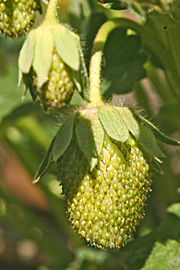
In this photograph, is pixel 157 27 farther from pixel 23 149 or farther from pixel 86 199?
pixel 23 149

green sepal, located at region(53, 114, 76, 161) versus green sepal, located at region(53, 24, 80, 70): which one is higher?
green sepal, located at region(53, 24, 80, 70)

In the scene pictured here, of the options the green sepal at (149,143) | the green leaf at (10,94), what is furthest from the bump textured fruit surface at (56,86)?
the green leaf at (10,94)

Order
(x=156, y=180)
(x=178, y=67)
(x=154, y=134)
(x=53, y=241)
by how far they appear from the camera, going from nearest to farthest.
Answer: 1. (x=154, y=134)
2. (x=178, y=67)
3. (x=156, y=180)
4. (x=53, y=241)

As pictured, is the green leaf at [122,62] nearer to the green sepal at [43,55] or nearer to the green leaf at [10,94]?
the green leaf at [10,94]

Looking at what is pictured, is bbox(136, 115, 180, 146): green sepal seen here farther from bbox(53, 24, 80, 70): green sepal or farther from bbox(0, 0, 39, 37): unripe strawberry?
bbox(0, 0, 39, 37): unripe strawberry

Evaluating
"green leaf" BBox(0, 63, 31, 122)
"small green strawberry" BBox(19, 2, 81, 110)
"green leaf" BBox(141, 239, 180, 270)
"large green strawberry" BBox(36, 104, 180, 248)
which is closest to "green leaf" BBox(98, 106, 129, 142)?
"large green strawberry" BBox(36, 104, 180, 248)

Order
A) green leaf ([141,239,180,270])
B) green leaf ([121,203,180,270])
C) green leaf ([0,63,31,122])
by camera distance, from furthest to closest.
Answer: green leaf ([0,63,31,122]) → green leaf ([121,203,180,270]) → green leaf ([141,239,180,270])

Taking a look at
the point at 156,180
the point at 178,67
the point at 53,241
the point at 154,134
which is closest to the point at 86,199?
the point at 154,134

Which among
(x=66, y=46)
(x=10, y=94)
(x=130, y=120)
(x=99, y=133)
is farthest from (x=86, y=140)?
(x=10, y=94)
